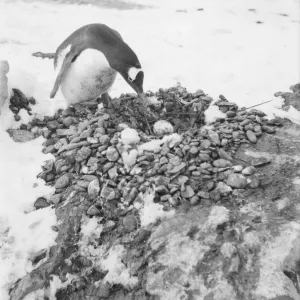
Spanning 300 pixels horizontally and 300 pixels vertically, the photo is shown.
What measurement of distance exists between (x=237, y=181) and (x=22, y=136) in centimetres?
139

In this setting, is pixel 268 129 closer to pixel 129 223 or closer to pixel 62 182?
pixel 129 223

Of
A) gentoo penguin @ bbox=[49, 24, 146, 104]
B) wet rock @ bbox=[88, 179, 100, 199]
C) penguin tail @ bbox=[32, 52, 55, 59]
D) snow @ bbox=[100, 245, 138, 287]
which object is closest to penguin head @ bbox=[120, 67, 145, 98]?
gentoo penguin @ bbox=[49, 24, 146, 104]

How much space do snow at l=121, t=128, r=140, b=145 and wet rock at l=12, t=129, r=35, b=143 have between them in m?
0.68

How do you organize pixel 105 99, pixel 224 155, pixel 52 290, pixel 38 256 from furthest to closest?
pixel 105 99 → pixel 224 155 → pixel 38 256 → pixel 52 290

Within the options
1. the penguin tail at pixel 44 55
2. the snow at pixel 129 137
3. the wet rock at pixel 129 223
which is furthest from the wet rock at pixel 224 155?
the penguin tail at pixel 44 55

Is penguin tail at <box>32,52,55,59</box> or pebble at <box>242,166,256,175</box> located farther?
penguin tail at <box>32,52,55,59</box>

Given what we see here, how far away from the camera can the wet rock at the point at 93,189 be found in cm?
184

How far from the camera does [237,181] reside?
1.75 m

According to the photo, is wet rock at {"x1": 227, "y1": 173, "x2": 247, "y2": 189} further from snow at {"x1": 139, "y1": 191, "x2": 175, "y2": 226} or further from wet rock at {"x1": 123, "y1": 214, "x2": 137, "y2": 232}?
wet rock at {"x1": 123, "y1": 214, "x2": 137, "y2": 232}

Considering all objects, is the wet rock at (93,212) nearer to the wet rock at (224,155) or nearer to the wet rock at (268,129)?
the wet rock at (224,155)

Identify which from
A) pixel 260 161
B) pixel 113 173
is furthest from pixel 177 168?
pixel 260 161

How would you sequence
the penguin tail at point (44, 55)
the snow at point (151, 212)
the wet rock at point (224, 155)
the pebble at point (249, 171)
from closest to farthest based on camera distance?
the snow at point (151, 212)
the pebble at point (249, 171)
the wet rock at point (224, 155)
the penguin tail at point (44, 55)

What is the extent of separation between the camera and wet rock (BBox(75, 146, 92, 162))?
2033 millimetres

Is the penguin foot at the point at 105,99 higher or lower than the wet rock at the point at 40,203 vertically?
Result: higher
